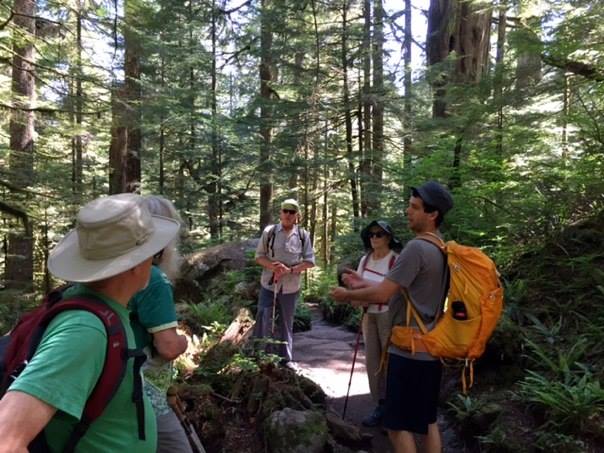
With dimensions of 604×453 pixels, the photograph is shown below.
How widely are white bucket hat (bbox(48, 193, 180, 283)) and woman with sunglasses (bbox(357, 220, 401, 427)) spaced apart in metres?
3.29

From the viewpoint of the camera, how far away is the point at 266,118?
594 inches

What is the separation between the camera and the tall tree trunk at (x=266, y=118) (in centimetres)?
1510

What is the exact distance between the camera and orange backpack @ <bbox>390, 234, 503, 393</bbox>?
2.96 m

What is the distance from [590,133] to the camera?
596 cm

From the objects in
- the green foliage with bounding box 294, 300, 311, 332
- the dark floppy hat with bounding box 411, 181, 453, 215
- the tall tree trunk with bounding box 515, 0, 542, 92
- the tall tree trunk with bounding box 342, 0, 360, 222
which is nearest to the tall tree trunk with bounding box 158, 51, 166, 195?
the tall tree trunk with bounding box 342, 0, 360, 222

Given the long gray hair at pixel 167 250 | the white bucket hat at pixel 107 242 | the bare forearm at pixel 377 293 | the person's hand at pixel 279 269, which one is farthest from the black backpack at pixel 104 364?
the person's hand at pixel 279 269

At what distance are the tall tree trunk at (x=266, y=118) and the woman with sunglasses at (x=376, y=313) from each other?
35.6ft

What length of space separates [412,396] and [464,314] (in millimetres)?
641

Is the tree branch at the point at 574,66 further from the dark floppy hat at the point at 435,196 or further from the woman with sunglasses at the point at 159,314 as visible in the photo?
the woman with sunglasses at the point at 159,314

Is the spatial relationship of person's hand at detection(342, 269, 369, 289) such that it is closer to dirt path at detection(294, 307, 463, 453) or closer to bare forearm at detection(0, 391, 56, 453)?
dirt path at detection(294, 307, 463, 453)

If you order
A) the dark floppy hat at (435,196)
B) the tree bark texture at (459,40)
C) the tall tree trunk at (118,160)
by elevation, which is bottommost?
the dark floppy hat at (435,196)

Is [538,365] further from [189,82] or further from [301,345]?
[189,82]

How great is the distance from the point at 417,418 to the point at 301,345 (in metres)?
4.73

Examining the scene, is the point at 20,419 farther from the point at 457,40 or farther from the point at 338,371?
the point at 457,40
